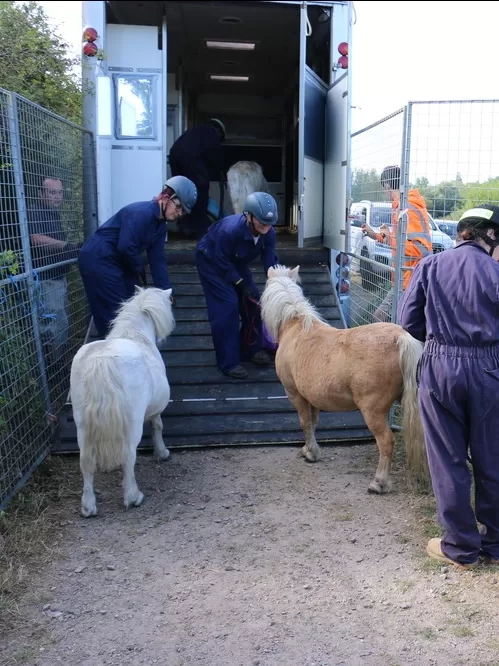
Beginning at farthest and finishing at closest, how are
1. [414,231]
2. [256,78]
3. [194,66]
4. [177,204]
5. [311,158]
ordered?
[256,78] < [194,66] < [311,158] < [177,204] < [414,231]

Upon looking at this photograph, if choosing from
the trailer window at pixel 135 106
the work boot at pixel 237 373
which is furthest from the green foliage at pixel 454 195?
the trailer window at pixel 135 106

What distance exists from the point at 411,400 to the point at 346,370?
50cm

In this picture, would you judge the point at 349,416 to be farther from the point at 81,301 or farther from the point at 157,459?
the point at 81,301

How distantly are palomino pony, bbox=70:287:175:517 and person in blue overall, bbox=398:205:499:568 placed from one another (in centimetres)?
182

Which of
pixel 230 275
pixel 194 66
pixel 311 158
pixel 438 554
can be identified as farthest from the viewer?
pixel 194 66

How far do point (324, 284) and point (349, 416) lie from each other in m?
1.99

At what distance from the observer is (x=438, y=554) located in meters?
3.53

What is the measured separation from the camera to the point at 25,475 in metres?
4.43

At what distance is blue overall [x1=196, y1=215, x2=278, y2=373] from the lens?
5859mm

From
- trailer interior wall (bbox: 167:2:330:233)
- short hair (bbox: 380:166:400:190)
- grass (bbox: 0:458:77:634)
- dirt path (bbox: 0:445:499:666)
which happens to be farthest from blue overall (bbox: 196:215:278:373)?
grass (bbox: 0:458:77:634)

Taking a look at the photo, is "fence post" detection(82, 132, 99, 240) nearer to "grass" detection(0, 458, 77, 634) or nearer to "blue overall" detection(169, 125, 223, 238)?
"blue overall" detection(169, 125, 223, 238)

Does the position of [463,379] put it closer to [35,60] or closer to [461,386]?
[461,386]

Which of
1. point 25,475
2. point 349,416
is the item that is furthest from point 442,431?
point 25,475

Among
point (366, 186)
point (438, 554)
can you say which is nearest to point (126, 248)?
point (366, 186)
